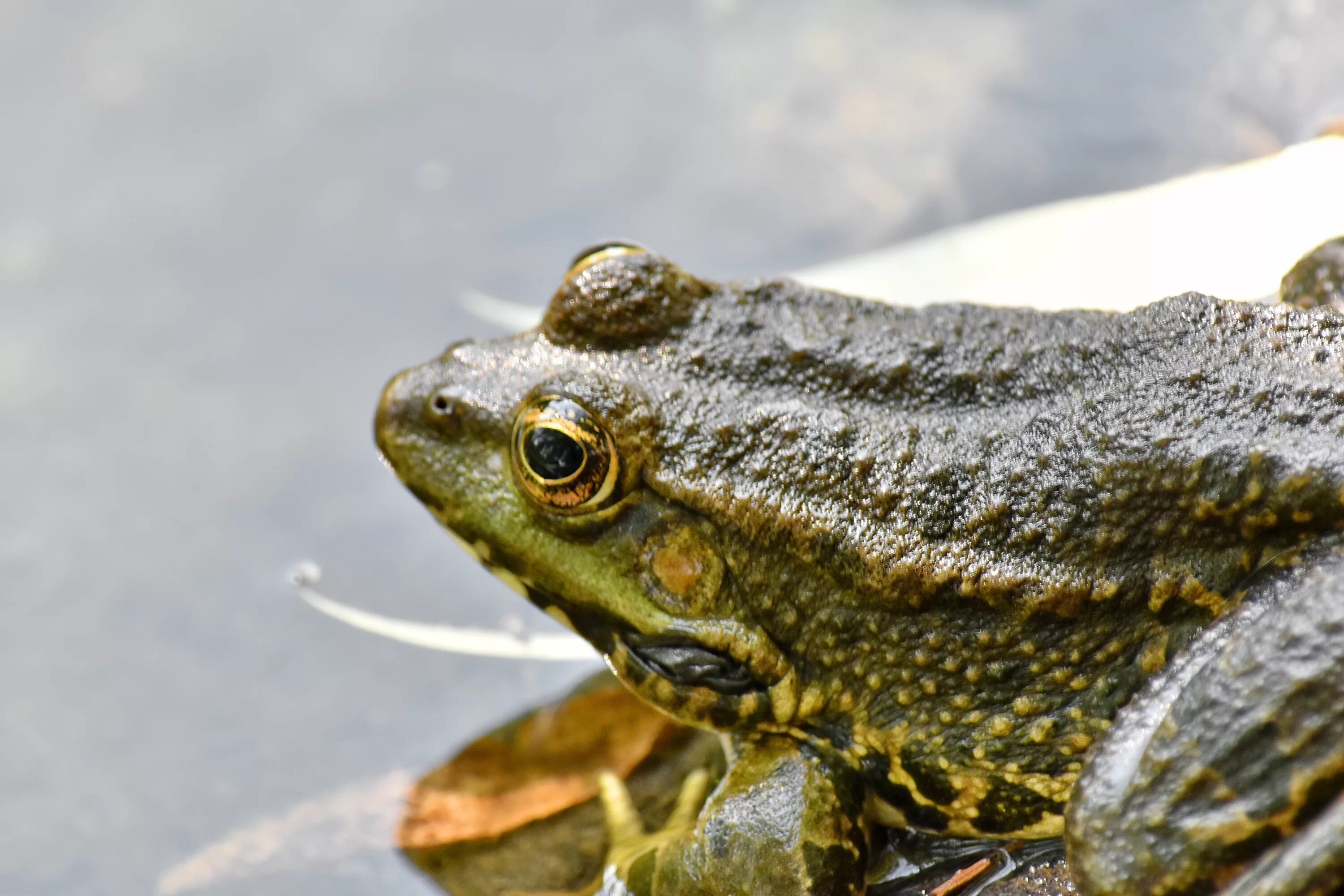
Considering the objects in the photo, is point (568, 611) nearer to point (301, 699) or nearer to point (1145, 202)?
point (301, 699)

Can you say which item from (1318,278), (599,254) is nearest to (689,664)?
(599,254)

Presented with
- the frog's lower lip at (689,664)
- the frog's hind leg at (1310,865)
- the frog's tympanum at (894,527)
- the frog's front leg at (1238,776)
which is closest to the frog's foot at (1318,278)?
the frog's tympanum at (894,527)

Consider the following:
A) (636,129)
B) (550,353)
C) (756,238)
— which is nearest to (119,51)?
(636,129)

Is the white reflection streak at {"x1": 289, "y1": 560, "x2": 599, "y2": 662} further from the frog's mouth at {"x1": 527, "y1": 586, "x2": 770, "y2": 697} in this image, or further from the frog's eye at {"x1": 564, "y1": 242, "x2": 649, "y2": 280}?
the frog's eye at {"x1": 564, "y1": 242, "x2": 649, "y2": 280}

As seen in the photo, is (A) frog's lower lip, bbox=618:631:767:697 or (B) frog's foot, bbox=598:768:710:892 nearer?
(A) frog's lower lip, bbox=618:631:767:697

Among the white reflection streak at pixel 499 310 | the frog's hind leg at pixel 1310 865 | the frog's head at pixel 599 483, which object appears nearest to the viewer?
the frog's hind leg at pixel 1310 865

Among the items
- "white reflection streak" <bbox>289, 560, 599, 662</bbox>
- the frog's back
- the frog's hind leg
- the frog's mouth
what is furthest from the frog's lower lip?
the frog's hind leg

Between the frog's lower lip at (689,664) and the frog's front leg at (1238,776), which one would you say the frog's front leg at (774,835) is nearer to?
the frog's lower lip at (689,664)
